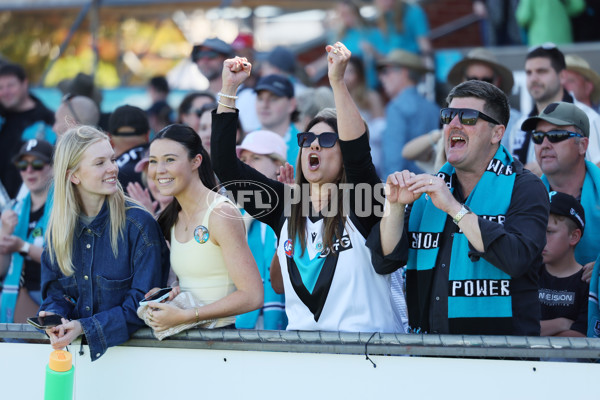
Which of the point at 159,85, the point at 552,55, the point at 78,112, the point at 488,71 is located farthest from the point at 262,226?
the point at 159,85

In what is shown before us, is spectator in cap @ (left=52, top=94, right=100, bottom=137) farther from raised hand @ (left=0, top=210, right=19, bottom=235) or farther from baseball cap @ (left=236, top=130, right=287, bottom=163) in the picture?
baseball cap @ (left=236, top=130, right=287, bottom=163)

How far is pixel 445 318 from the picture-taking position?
11.8 ft

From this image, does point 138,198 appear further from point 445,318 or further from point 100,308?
point 445,318

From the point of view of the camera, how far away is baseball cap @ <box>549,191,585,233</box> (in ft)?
14.7

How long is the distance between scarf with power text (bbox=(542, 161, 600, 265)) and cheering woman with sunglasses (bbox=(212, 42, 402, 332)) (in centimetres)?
143

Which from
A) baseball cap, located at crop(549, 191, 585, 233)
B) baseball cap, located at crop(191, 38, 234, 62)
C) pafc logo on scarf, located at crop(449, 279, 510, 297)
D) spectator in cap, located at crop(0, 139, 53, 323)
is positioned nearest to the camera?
pafc logo on scarf, located at crop(449, 279, 510, 297)

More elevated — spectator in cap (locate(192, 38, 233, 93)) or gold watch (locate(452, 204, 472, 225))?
spectator in cap (locate(192, 38, 233, 93))

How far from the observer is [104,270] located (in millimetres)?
4023

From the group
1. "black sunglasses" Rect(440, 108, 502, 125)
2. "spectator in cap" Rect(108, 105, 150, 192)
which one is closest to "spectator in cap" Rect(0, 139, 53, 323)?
"spectator in cap" Rect(108, 105, 150, 192)

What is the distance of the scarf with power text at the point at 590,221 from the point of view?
4.66m

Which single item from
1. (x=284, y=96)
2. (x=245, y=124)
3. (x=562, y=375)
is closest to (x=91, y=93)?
(x=245, y=124)

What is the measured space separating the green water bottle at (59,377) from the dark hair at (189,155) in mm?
827

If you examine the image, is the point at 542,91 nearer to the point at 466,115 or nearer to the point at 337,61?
the point at 466,115

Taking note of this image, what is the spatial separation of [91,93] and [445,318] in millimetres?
5320
